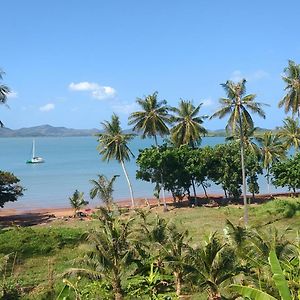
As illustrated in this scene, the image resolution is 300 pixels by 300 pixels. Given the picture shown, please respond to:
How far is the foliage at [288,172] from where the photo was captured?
45.4 meters

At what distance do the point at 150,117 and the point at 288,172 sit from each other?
15429mm

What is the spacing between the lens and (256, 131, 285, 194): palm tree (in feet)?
173

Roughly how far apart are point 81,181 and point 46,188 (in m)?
9.22

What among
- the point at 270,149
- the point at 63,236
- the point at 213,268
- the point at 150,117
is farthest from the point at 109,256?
the point at 270,149

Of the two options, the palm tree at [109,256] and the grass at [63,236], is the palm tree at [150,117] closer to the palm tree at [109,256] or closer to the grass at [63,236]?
the grass at [63,236]

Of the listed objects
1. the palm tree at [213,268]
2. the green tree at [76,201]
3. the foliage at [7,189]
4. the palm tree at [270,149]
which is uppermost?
the palm tree at [270,149]

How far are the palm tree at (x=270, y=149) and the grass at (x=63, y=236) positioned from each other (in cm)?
1318

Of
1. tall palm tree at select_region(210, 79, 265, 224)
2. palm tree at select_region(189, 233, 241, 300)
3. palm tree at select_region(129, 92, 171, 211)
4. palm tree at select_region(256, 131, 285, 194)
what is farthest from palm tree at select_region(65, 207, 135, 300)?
palm tree at select_region(256, 131, 285, 194)

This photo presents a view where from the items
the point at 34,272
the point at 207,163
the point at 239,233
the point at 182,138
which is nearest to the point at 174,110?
the point at 182,138

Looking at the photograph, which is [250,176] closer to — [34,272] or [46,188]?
[34,272]

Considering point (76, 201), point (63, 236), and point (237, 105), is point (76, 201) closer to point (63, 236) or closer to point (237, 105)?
point (63, 236)

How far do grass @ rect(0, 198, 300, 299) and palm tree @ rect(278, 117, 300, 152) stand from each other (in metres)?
13.8

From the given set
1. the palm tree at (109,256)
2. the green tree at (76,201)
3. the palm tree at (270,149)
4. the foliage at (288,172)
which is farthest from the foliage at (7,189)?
the palm tree at (109,256)

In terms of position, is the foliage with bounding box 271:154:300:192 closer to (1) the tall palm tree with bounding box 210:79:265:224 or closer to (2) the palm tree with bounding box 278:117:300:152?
(2) the palm tree with bounding box 278:117:300:152
